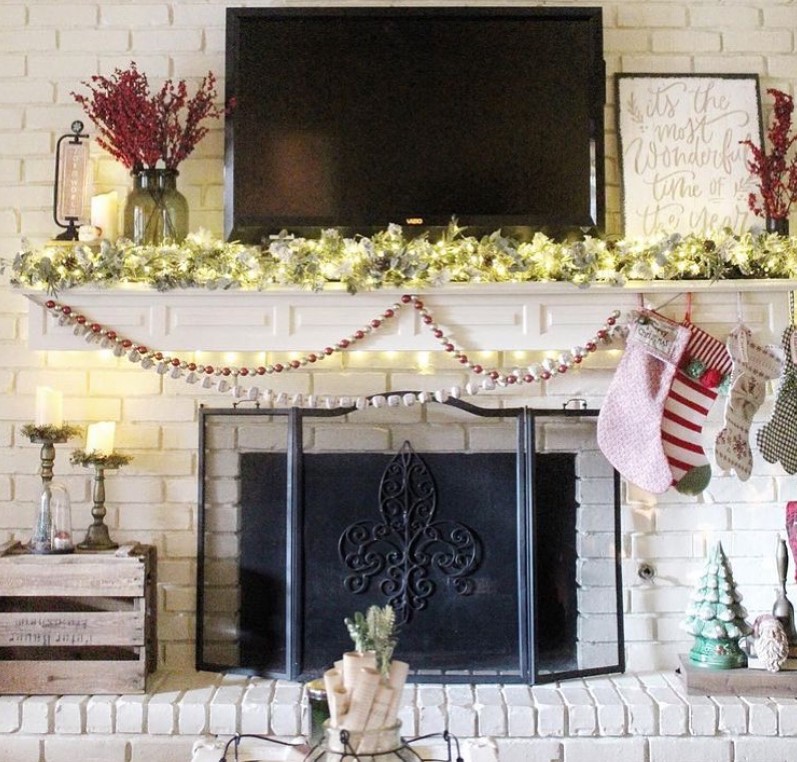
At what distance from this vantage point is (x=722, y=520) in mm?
2656

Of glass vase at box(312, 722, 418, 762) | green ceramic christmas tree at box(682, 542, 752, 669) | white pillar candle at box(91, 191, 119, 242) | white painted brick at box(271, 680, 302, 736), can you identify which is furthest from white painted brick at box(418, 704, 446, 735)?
white pillar candle at box(91, 191, 119, 242)

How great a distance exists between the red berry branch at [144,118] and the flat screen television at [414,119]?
92mm

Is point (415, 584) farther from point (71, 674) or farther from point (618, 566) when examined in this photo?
point (71, 674)

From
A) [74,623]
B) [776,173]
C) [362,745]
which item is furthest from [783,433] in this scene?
[74,623]

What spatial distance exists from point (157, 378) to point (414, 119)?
103cm

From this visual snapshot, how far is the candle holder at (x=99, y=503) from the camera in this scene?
99.1 inches

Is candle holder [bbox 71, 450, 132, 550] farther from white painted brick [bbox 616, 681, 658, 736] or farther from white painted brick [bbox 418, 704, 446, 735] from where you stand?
white painted brick [bbox 616, 681, 658, 736]

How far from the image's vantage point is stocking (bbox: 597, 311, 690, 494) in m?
2.46

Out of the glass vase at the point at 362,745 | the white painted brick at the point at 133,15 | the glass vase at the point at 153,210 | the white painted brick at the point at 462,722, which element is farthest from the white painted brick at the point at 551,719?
the white painted brick at the point at 133,15

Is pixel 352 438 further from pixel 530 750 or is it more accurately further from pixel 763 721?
pixel 763 721

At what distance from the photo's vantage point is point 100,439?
2516 millimetres

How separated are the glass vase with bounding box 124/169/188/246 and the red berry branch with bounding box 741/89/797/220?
1.59 m

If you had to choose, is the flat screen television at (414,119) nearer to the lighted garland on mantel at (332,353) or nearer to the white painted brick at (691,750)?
the lighted garland on mantel at (332,353)

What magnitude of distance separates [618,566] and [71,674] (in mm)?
1490
